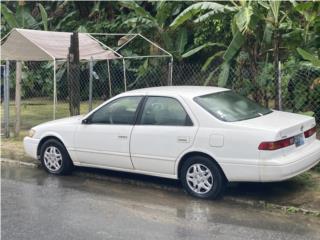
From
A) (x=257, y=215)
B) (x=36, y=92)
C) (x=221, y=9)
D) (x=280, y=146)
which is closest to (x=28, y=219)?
(x=257, y=215)

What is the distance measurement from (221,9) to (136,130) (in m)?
3.97

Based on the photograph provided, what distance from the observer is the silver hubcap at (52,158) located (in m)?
8.17

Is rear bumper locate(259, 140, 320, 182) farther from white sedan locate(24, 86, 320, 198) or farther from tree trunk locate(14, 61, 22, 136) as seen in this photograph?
tree trunk locate(14, 61, 22, 136)

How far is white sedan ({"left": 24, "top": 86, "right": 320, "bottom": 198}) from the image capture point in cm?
627

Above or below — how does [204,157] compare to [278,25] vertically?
below

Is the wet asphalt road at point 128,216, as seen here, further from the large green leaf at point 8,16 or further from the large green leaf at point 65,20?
the large green leaf at point 65,20

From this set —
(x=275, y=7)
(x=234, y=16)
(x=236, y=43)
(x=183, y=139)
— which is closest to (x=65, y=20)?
(x=236, y=43)

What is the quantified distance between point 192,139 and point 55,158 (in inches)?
101

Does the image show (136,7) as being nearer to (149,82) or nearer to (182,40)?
(182,40)

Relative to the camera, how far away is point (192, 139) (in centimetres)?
668

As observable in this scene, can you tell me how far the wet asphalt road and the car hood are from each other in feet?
3.30

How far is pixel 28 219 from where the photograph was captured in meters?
5.95

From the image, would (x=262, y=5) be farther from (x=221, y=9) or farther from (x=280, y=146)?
(x=280, y=146)

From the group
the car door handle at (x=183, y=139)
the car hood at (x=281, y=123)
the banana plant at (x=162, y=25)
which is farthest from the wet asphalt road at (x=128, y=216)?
the banana plant at (x=162, y=25)
